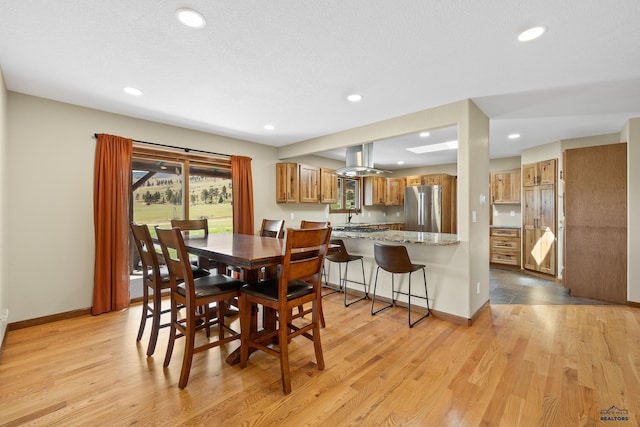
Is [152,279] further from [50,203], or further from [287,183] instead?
[287,183]

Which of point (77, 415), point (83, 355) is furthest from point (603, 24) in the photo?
point (83, 355)

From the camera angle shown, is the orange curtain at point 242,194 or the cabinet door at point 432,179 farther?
the cabinet door at point 432,179

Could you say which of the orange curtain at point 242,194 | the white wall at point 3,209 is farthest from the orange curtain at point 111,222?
the orange curtain at point 242,194

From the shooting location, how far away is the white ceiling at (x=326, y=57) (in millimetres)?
1691

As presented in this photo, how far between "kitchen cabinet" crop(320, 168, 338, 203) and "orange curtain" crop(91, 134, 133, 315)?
322 centimetres

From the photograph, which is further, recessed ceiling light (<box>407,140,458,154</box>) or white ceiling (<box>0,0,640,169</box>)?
recessed ceiling light (<box>407,140,458,154</box>)

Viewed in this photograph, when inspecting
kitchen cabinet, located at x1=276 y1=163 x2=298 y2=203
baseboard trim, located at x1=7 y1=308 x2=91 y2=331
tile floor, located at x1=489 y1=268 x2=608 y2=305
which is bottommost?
tile floor, located at x1=489 y1=268 x2=608 y2=305

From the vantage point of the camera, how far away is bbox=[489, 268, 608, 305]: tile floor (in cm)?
373

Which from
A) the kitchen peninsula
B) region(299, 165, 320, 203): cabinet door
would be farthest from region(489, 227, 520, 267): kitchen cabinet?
region(299, 165, 320, 203): cabinet door

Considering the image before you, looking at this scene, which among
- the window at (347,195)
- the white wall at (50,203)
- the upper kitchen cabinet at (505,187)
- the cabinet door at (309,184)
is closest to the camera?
the white wall at (50,203)

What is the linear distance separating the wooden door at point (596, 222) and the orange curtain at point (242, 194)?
4768 millimetres

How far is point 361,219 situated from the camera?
23.6 ft

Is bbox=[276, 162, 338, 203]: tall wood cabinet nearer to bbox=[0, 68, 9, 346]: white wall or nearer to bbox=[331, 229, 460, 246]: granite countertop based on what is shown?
bbox=[331, 229, 460, 246]: granite countertop

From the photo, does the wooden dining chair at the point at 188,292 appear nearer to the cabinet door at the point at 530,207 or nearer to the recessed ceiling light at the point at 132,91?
the recessed ceiling light at the point at 132,91
